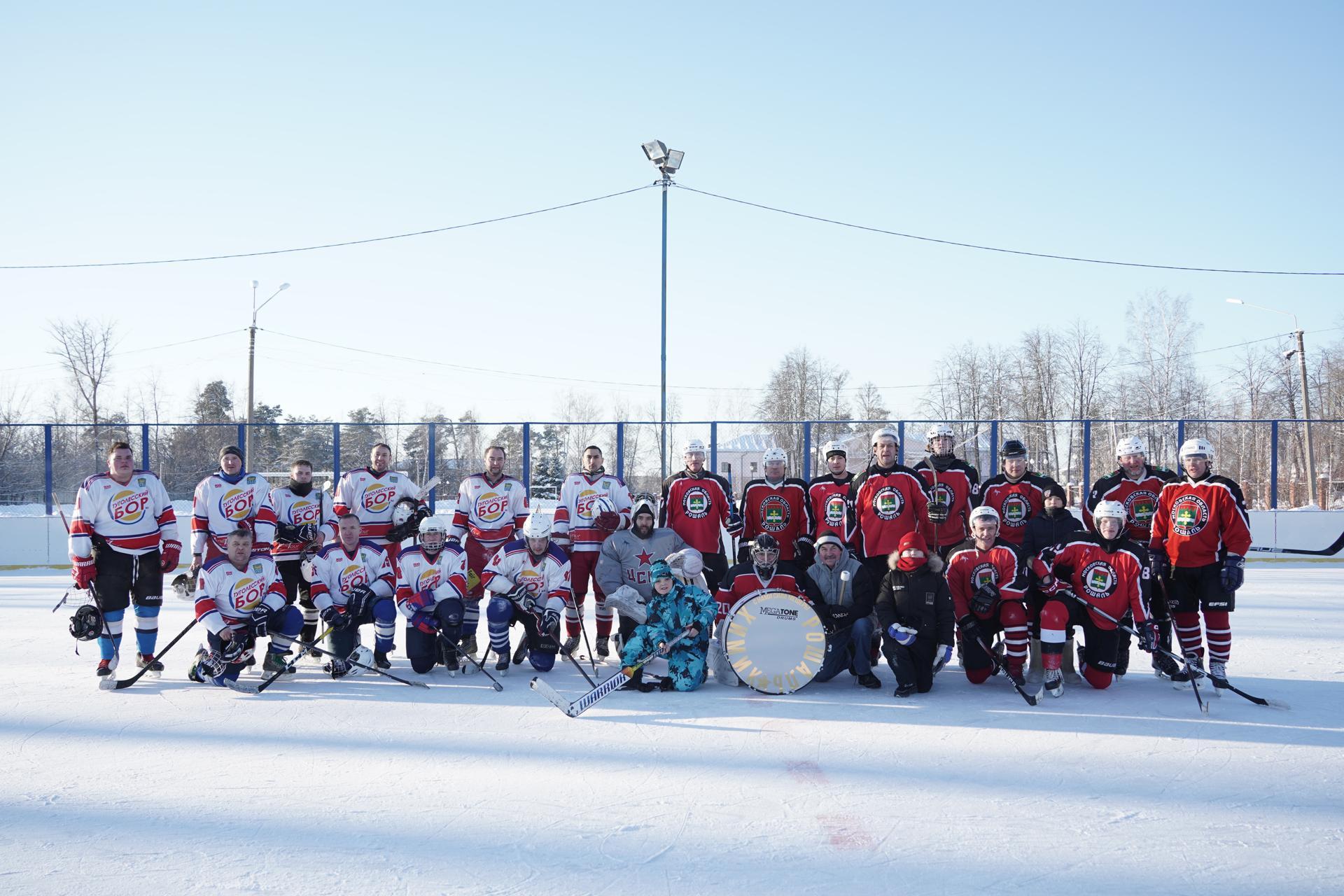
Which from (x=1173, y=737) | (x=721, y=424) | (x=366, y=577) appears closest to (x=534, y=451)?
(x=721, y=424)

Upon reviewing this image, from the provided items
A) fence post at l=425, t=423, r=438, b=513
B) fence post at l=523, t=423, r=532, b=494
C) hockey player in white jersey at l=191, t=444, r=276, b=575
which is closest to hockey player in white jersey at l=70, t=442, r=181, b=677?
hockey player in white jersey at l=191, t=444, r=276, b=575

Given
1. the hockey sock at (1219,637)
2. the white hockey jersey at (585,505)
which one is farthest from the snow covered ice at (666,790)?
the white hockey jersey at (585,505)

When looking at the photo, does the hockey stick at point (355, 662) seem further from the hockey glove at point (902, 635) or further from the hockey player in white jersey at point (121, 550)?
the hockey glove at point (902, 635)

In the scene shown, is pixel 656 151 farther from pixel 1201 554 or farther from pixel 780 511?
pixel 1201 554

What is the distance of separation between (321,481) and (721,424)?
6.15m

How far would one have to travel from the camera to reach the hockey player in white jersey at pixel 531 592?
5570 mm

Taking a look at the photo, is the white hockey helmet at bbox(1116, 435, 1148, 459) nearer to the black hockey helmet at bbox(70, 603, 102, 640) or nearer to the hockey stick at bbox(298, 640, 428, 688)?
the hockey stick at bbox(298, 640, 428, 688)

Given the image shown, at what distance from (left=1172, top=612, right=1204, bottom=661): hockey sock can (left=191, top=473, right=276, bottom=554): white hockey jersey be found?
6.09 meters

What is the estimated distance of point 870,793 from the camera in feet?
11.3

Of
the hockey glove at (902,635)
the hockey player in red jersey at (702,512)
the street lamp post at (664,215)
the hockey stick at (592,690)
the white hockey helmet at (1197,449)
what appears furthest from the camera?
the street lamp post at (664,215)

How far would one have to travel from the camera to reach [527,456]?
1262 centimetres

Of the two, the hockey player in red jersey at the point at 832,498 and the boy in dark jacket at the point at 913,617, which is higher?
the hockey player in red jersey at the point at 832,498

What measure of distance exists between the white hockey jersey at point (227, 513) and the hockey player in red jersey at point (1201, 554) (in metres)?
5.97

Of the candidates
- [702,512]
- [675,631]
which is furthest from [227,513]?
[702,512]
